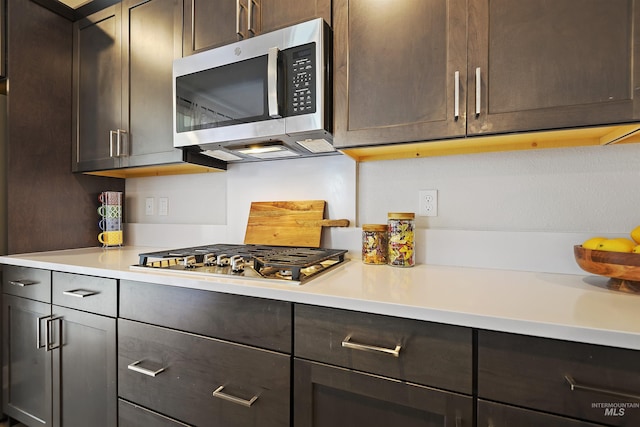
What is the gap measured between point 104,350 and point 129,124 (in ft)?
3.63

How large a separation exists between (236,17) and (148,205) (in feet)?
4.43

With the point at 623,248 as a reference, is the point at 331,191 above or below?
above

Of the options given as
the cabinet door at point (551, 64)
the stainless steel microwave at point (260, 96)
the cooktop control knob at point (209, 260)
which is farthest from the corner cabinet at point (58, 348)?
the cabinet door at point (551, 64)

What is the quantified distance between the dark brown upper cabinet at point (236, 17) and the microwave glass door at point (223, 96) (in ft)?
0.48

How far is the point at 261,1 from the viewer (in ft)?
4.04

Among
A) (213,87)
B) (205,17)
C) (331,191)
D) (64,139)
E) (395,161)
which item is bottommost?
(331,191)

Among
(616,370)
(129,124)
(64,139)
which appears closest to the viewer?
(616,370)

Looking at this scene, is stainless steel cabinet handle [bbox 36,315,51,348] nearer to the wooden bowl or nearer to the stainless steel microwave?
the stainless steel microwave

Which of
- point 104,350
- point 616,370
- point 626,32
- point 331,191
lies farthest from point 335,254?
point 626,32

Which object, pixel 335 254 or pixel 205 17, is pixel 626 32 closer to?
pixel 335 254

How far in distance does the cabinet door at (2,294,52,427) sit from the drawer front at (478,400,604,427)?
66.9 inches

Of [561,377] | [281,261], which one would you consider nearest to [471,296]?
[561,377]

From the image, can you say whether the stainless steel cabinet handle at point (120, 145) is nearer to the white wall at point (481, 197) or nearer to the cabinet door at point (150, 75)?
the cabinet door at point (150, 75)

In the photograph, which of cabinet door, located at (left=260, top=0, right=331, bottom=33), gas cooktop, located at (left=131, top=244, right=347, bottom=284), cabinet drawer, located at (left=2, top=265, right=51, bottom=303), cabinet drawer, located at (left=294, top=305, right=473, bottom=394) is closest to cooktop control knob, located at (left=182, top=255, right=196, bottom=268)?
gas cooktop, located at (left=131, top=244, right=347, bottom=284)
